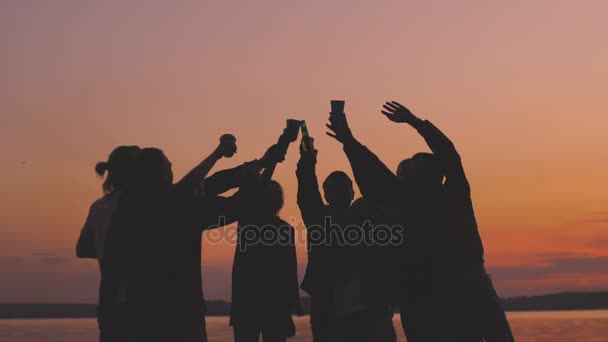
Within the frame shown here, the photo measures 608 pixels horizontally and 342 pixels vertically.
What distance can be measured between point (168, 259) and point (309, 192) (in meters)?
2.34

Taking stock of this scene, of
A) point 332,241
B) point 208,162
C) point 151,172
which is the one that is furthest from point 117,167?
point 332,241

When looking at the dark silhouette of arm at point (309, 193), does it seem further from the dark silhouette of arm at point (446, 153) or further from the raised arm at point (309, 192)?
the dark silhouette of arm at point (446, 153)

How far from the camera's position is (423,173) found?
6.31m

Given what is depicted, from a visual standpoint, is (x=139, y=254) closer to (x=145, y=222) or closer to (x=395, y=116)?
(x=145, y=222)

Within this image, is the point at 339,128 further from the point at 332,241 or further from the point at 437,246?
the point at 332,241

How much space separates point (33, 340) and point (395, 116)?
83.6 ft

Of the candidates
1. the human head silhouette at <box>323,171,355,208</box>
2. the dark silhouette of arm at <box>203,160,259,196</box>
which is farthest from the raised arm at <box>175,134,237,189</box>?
the human head silhouette at <box>323,171,355,208</box>

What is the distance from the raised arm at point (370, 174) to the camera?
5.94 m

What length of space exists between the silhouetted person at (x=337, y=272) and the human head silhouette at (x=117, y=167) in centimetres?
204

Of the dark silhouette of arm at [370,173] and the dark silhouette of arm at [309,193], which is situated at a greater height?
the dark silhouette of arm at [370,173]

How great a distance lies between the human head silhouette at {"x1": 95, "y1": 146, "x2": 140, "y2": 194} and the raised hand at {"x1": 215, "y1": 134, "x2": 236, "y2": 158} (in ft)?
2.17

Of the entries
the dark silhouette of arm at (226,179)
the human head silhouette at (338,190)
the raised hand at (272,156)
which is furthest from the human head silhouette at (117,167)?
the human head silhouette at (338,190)

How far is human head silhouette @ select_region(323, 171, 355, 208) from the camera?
25.5 ft

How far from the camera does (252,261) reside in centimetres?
822
